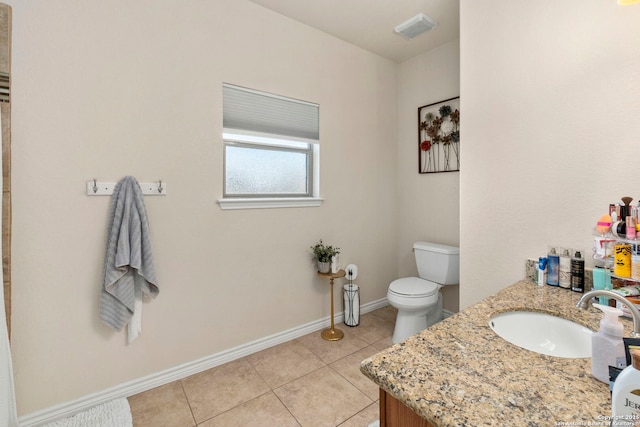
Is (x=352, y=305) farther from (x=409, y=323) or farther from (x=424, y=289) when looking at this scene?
(x=424, y=289)

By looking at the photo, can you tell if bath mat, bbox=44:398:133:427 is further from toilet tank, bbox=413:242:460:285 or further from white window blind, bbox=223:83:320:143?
toilet tank, bbox=413:242:460:285

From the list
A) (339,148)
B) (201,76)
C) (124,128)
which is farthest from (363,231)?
(124,128)

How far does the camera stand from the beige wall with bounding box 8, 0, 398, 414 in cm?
150

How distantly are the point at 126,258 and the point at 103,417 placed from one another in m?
0.83

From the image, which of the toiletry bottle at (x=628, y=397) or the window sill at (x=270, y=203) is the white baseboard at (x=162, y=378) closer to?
the window sill at (x=270, y=203)

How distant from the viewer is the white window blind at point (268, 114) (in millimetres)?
2082

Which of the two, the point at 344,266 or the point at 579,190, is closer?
the point at 579,190

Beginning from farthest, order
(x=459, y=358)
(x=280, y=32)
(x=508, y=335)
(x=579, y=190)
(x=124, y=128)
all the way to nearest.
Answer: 1. (x=280, y=32)
2. (x=124, y=128)
3. (x=579, y=190)
4. (x=508, y=335)
5. (x=459, y=358)

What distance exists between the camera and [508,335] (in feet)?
3.55

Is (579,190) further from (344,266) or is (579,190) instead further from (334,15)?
(334,15)

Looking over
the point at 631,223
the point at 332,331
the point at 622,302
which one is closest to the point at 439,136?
the point at 631,223

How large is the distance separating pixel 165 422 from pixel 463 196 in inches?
82.4

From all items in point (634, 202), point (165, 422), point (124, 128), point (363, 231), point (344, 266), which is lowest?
point (165, 422)

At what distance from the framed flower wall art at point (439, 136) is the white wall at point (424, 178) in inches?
2.2
